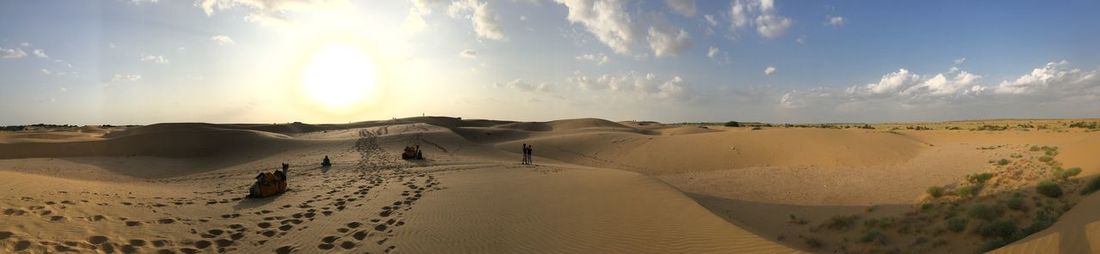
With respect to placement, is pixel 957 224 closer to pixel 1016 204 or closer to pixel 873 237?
pixel 873 237

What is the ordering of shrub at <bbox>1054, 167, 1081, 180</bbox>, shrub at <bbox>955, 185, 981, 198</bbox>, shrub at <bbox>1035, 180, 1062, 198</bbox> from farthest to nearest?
shrub at <bbox>955, 185, 981, 198</bbox>, shrub at <bbox>1054, 167, 1081, 180</bbox>, shrub at <bbox>1035, 180, 1062, 198</bbox>

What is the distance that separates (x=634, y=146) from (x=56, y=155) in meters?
36.0

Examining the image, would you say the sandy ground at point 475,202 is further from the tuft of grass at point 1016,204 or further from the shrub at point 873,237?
the tuft of grass at point 1016,204

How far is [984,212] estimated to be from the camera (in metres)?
9.98

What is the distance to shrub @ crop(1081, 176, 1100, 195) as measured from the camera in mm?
9992

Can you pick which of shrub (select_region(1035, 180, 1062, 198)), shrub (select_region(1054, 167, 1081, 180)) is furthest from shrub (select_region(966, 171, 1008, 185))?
shrub (select_region(1035, 180, 1062, 198))

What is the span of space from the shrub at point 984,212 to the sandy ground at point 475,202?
→ 126cm

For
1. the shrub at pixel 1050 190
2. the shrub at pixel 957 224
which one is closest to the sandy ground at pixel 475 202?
the shrub at pixel 957 224

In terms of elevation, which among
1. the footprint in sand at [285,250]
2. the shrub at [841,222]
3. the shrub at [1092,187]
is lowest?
the shrub at [841,222]

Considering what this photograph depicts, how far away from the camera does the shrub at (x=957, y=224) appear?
9.57m

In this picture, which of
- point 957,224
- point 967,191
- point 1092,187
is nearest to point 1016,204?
point 1092,187

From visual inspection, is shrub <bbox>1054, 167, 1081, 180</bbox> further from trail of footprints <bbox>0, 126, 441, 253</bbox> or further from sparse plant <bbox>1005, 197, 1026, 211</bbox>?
trail of footprints <bbox>0, 126, 441, 253</bbox>

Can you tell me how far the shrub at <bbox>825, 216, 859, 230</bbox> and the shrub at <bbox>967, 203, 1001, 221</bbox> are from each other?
2156 millimetres

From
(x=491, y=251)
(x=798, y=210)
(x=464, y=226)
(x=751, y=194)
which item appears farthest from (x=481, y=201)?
(x=751, y=194)
